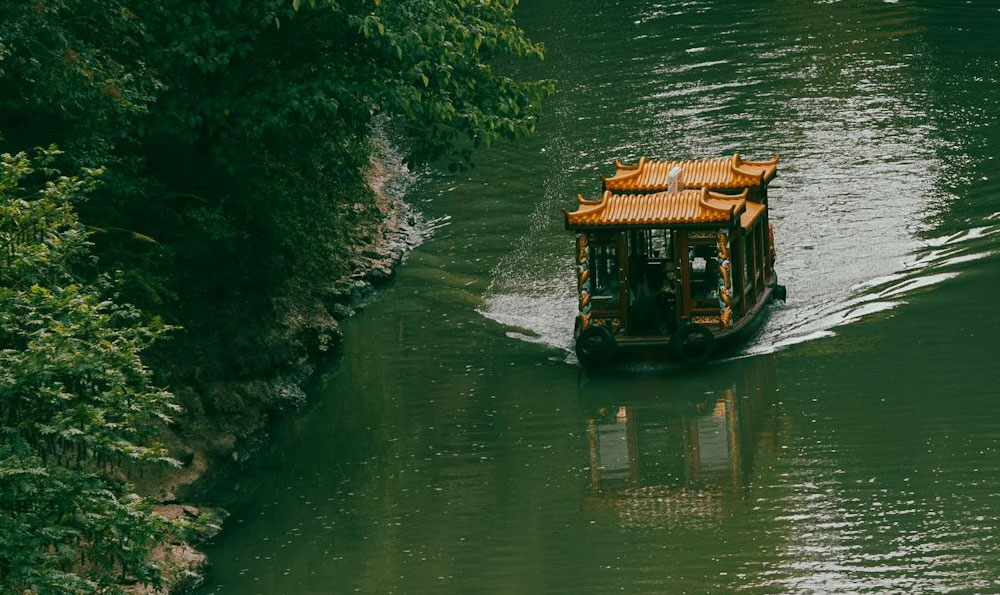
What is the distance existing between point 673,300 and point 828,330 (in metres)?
2.67

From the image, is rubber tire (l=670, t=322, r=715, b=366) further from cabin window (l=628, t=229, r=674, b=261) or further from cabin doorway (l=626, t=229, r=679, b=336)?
cabin window (l=628, t=229, r=674, b=261)

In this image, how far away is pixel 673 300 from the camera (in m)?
25.3

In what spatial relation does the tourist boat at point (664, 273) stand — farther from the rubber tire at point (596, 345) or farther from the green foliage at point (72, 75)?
the green foliage at point (72, 75)

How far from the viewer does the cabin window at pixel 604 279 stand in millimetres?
25109

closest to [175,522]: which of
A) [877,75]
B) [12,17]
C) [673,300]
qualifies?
[12,17]

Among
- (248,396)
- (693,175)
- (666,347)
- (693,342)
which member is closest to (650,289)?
(666,347)

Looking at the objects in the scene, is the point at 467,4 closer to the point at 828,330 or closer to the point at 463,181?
the point at 828,330

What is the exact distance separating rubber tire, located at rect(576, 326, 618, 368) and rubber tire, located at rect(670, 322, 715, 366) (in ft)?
3.12

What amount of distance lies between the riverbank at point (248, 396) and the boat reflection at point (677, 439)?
4924mm

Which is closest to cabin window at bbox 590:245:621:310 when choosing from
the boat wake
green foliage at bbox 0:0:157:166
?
the boat wake

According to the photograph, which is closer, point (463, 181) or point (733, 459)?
point (733, 459)

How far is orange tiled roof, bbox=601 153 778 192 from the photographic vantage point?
26422mm

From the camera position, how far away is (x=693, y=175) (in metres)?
26.8

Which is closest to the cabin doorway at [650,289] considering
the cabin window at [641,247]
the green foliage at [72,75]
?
the cabin window at [641,247]
